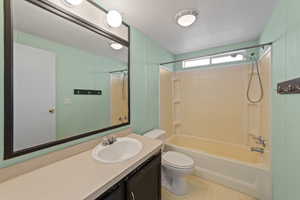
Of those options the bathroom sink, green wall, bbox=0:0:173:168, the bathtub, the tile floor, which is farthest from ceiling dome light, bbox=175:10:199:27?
the tile floor

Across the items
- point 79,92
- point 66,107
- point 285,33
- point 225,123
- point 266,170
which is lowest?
point 266,170

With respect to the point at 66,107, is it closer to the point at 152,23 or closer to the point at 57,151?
the point at 57,151

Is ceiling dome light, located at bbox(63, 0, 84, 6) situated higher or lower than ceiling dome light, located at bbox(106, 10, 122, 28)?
lower

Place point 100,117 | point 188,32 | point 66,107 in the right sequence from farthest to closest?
point 188,32, point 100,117, point 66,107

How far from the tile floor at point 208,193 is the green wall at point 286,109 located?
42 cm

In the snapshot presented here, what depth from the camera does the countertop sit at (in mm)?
578

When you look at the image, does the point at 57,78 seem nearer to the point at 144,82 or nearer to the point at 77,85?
the point at 77,85

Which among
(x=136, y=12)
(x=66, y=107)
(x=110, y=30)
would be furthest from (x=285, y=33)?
(x=66, y=107)

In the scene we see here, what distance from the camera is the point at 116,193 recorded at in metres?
0.74

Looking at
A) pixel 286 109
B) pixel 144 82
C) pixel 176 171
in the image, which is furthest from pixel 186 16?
pixel 176 171

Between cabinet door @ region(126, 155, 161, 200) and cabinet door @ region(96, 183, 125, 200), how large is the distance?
4 centimetres

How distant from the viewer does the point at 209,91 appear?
2625 mm

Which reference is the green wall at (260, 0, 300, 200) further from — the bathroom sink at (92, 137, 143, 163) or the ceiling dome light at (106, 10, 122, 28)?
the ceiling dome light at (106, 10, 122, 28)

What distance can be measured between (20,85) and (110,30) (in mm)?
1035
